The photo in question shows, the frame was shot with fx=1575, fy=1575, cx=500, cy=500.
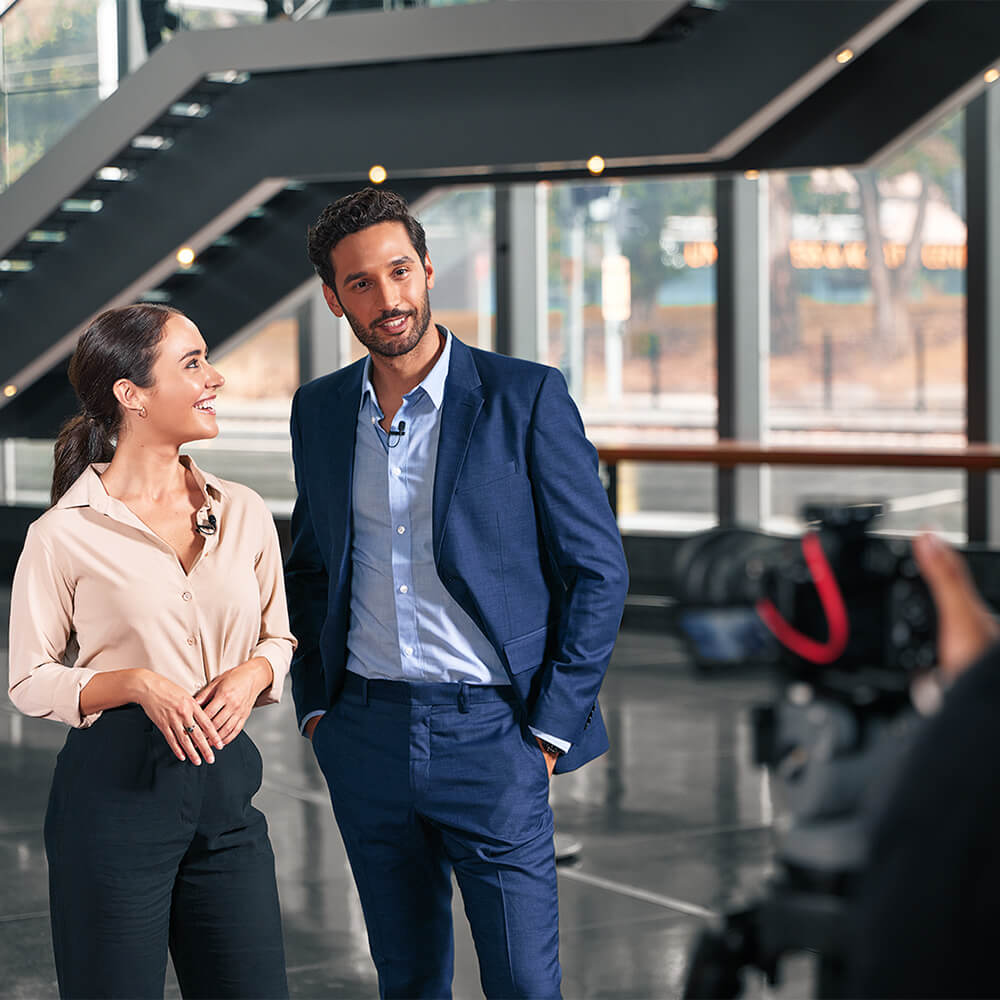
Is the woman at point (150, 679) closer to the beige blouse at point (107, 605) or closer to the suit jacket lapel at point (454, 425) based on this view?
the beige blouse at point (107, 605)

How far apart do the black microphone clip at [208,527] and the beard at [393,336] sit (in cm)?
35

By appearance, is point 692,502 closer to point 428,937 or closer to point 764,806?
point 764,806

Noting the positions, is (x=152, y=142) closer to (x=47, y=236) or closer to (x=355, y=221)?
(x=47, y=236)

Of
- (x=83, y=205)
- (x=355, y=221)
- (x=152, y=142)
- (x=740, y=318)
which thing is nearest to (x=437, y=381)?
(x=355, y=221)

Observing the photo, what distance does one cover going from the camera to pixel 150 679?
2197 millimetres

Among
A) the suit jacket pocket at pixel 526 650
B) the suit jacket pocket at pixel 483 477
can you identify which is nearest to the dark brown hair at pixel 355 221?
the suit jacket pocket at pixel 483 477

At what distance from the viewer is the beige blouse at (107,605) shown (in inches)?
88.5

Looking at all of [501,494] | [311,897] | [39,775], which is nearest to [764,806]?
[311,897]

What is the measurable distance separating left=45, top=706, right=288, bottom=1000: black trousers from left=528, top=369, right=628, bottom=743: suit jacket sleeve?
1.59 feet

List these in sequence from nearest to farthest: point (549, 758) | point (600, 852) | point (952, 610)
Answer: point (952, 610) → point (549, 758) → point (600, 852)

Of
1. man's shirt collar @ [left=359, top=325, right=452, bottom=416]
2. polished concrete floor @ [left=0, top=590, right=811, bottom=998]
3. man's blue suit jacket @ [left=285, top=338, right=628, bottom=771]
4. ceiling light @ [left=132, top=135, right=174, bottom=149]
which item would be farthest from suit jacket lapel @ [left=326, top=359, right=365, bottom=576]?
ceiling light @ [left=132, top=135, right=174, bottom=149]

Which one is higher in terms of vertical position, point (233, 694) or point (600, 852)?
point (233, 694)

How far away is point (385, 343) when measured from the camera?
2.37 metres

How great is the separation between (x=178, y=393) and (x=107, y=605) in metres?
0.33
